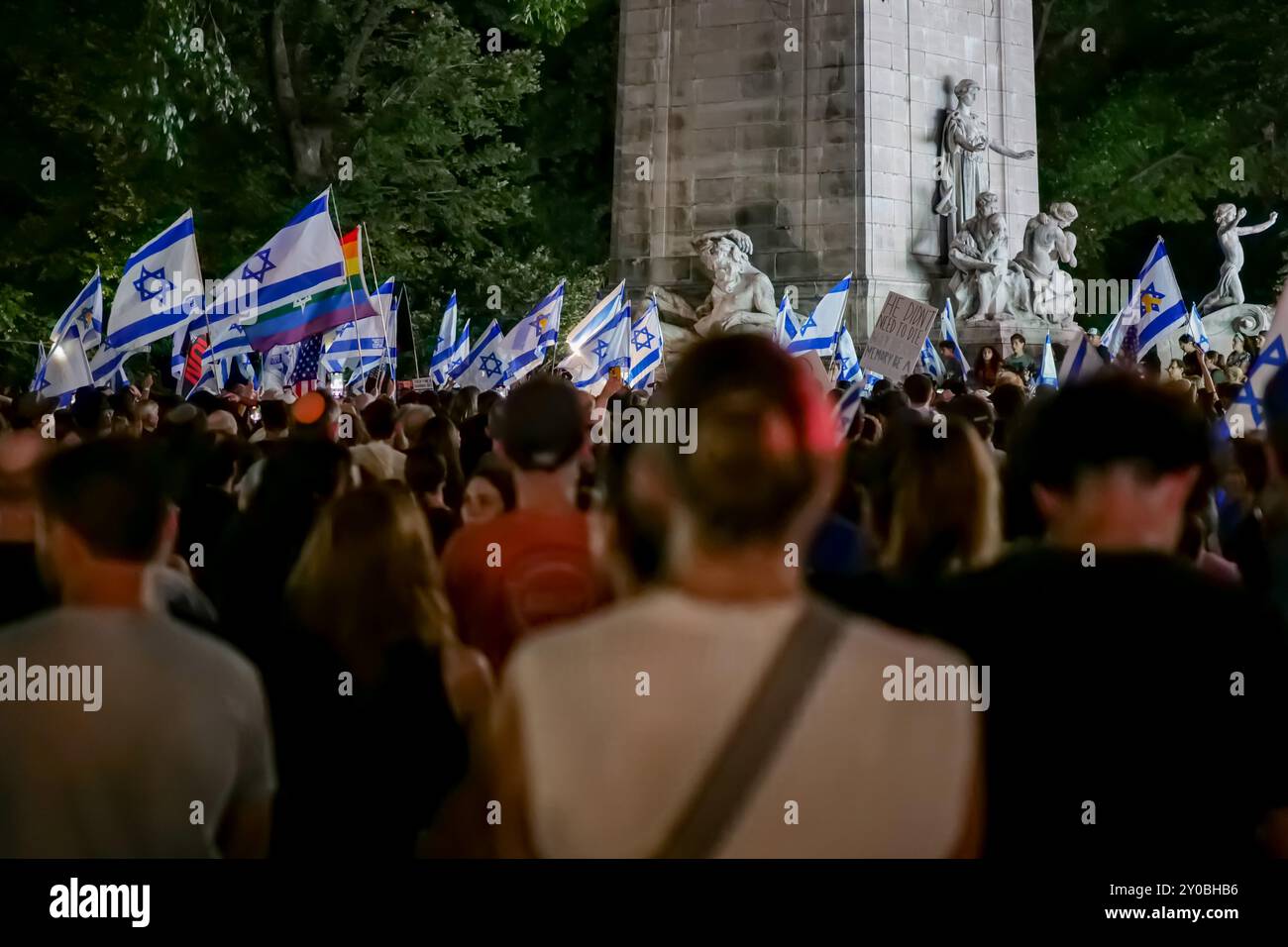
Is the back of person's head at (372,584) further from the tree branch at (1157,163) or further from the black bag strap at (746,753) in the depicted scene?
the tree branch at (1157,163)

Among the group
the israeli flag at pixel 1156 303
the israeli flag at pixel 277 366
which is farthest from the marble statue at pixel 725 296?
the israeli flag at pixel 1156 303

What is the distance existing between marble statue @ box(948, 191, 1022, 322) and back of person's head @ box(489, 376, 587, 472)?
20022mm

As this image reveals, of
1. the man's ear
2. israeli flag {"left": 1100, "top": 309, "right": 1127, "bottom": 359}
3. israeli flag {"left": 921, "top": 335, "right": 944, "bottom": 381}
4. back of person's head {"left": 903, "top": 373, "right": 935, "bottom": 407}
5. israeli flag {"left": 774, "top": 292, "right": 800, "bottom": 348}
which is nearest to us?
the man's ear

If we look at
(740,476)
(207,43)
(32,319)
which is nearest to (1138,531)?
(740,476)

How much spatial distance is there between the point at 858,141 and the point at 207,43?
9116 mm

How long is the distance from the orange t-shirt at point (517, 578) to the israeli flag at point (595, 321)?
12.1m

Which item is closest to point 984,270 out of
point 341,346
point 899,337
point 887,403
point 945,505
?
point 341,346

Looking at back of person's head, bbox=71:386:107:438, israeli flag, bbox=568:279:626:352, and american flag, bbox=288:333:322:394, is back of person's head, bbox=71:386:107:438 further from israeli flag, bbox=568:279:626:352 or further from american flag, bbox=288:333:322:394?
israeli flag, bbox=568:279:626:352

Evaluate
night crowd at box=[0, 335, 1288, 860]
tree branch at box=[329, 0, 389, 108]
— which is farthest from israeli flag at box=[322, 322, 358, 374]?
tree branch at box=[329, 0, 389, 108]

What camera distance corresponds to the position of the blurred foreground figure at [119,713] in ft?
12.8

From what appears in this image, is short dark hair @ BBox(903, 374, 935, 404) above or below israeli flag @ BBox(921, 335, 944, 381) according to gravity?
below

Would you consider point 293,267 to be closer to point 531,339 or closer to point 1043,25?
point 531,339

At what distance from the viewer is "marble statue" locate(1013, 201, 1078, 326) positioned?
25688 millimetres
